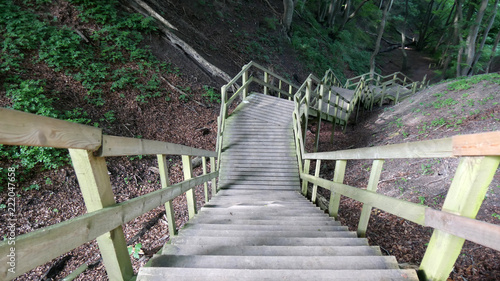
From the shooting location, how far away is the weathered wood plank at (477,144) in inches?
41.2

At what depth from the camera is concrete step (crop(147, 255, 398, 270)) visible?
1.54 m

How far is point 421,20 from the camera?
85.8 feet

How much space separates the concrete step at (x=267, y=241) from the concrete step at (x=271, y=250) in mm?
113

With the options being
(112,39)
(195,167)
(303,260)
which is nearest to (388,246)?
(303,260)

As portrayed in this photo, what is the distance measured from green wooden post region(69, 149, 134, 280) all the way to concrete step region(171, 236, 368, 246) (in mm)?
625

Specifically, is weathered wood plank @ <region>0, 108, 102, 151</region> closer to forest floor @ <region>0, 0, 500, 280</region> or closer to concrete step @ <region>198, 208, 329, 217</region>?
concrete step @ <region>198, 208, 329, 217</region>

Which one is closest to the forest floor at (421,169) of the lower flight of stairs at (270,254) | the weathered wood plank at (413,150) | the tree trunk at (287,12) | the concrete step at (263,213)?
the lower flight of stairs at (270,254)

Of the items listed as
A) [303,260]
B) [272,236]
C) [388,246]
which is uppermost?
[303,260]

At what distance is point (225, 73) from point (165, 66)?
7.83 feet

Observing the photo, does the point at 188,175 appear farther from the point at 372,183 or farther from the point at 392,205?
the point at 392,205

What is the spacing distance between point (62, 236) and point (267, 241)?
154 cm

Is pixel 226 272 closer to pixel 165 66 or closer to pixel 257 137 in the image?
pixel 257 137

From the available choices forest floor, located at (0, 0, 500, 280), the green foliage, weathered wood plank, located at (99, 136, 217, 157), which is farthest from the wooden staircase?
the green foliage

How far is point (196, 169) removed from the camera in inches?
269
